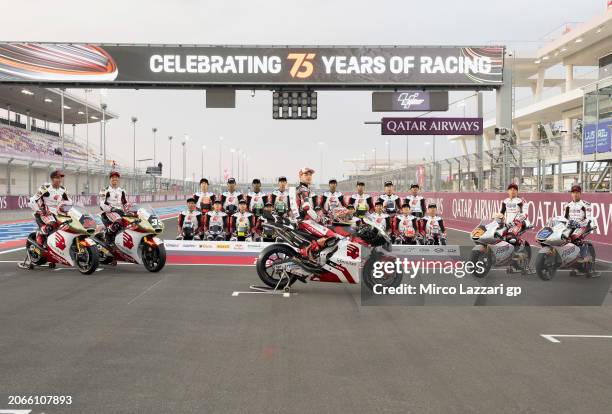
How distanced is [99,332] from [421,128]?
945 inches

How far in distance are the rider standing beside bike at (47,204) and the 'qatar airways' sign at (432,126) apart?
18938 mm

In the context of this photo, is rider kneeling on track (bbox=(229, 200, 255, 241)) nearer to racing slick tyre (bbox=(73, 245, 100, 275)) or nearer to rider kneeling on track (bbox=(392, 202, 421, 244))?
rider kneeling on track (bbox=(392, 202, 421, 244))

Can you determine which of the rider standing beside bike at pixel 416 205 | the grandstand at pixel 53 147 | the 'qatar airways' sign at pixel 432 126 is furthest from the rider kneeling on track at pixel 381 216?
the grandstand at pixel 53 147

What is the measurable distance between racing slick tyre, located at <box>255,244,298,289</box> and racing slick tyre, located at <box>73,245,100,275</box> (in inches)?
137

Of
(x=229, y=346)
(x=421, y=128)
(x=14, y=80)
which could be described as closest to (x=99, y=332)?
(x=229, y=346)

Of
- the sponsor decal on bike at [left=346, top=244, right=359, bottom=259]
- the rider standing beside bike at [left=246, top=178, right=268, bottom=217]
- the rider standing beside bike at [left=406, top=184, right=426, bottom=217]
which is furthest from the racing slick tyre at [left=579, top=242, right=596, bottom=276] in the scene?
the rider standing beside bike at [left=246, top=178, right=268, bottom=217]

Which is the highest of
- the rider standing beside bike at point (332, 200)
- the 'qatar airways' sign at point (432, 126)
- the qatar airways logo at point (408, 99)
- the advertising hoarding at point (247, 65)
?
the advertising hoarding at point (247, 65)

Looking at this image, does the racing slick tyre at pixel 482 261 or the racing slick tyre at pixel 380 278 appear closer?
the racing slick tyre at pixel 380 278

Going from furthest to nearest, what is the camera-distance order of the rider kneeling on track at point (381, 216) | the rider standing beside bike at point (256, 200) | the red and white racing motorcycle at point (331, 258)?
the rider standing beside bike at point (256, 200), the rider kneeling on track at point (381, 216), the red and white racing motorcycle at point (331, 258)

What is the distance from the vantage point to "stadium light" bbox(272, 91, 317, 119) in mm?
24750

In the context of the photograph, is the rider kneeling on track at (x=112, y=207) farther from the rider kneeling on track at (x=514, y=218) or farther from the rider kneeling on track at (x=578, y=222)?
the rider kneeling on track at (x=578, y=222)

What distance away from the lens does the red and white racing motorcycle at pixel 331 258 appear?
893 centimetres

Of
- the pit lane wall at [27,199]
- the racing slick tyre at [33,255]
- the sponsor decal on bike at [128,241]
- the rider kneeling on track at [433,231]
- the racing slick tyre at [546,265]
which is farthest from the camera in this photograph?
the pit lane wall at [27,199]

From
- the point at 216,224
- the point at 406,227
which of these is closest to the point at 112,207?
the point at 216,224
